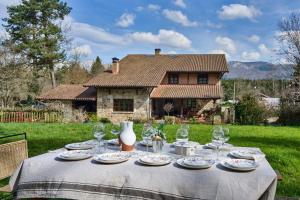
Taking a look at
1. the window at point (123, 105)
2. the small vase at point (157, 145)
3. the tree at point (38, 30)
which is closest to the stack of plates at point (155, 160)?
the small vase at point (157, 145)

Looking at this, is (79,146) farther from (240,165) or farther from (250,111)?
(250,111)

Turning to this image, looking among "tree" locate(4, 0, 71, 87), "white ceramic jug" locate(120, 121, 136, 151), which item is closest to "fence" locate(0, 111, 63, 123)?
"tree" locate(4, 0, 71, 87)

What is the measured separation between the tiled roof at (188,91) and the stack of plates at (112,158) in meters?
20.5

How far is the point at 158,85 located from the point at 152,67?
2402 millimetres

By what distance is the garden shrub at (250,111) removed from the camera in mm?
20555

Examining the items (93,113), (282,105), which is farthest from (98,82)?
(282,105)

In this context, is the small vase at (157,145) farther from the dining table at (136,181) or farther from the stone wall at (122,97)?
the stone wall at (122,97)

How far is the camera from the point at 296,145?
904 cm

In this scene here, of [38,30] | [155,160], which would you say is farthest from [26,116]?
[155,160]

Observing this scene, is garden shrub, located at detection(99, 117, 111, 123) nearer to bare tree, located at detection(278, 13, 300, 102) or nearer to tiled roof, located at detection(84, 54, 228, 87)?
tiled roof, located at detection(84, 54, 228, 87)

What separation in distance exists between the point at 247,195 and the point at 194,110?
72.3ft

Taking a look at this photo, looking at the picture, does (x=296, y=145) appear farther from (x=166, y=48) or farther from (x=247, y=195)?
(x=166, y=48)

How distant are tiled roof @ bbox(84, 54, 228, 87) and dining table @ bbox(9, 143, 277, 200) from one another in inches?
799

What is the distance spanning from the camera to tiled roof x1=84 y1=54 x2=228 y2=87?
24.0 metres
